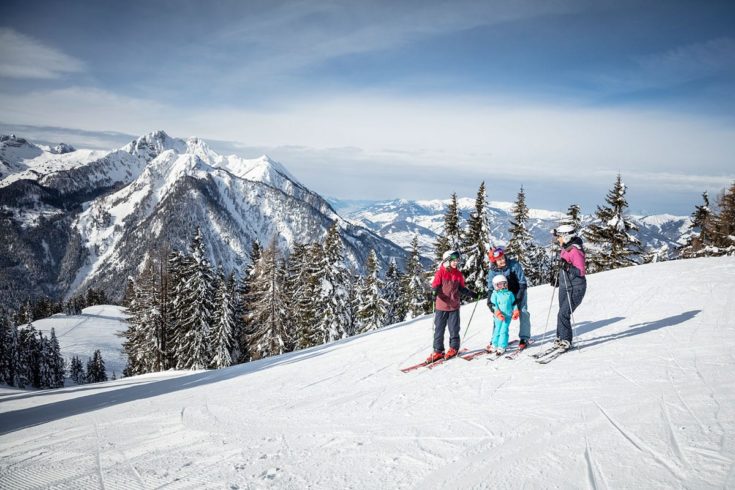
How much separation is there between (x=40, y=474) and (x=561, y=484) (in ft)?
20.1

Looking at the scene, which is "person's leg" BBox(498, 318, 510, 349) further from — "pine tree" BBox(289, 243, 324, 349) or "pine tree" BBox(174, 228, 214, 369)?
"pine tree" BBox(174, 228, 214, 369)

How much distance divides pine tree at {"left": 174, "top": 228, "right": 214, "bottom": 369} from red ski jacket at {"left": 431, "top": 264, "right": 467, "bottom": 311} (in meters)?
27.6

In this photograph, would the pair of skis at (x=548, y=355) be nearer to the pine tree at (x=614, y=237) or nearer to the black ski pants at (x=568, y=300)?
the black ski pants at (x=568, y=300)

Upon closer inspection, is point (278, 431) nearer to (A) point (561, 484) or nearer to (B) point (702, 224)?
(A) point (561, 484)

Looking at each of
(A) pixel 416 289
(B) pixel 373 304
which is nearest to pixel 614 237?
(A) pixel 416 289

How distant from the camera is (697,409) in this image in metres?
5.14

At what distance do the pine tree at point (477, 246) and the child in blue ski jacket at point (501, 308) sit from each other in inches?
878

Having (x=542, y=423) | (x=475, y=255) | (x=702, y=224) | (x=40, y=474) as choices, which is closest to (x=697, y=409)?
(x=542, y=423)

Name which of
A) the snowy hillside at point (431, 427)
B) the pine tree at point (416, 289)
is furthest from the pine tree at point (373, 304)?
the snowy hillside at point (431, 427)

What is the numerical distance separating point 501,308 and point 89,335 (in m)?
97.3

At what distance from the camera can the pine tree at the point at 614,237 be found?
3359 cm

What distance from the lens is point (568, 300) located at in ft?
27.1

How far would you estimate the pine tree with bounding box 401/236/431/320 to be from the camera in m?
36.2

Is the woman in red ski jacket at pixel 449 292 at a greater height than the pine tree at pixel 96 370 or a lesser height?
greater
